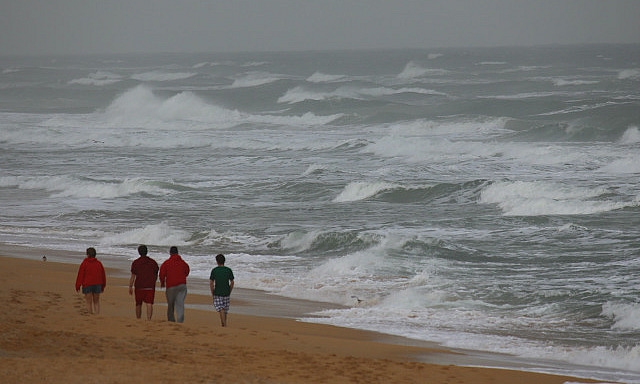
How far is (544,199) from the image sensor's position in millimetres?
22516

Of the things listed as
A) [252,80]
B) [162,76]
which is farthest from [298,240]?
[162,76]

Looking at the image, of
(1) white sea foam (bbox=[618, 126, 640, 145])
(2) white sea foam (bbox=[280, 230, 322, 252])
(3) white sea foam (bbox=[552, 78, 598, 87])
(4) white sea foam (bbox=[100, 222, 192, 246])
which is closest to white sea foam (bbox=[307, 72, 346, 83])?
(3) white sea foam (bbox=[552, 78, 598, 87])

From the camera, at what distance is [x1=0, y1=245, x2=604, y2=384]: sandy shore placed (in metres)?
7.44

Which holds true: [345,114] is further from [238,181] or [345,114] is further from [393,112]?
[238,181]

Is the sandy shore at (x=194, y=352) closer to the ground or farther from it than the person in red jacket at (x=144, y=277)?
closer to the ground

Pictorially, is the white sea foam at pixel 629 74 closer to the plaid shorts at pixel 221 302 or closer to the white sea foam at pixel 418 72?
the white sea foam at pixel 418 72

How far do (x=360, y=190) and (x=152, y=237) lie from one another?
8.32m

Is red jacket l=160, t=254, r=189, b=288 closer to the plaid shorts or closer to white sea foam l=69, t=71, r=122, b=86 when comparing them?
the plaid shorts

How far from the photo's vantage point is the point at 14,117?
186 ft

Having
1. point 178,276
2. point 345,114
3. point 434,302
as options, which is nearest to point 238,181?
point 434,302

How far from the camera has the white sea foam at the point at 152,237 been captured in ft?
62.0

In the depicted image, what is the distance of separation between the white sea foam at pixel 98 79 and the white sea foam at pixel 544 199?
74569 mm

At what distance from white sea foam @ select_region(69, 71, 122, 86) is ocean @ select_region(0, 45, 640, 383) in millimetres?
37424

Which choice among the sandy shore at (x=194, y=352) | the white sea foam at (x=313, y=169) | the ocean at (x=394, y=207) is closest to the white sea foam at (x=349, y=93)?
the ocean at (x=394, y=207)
